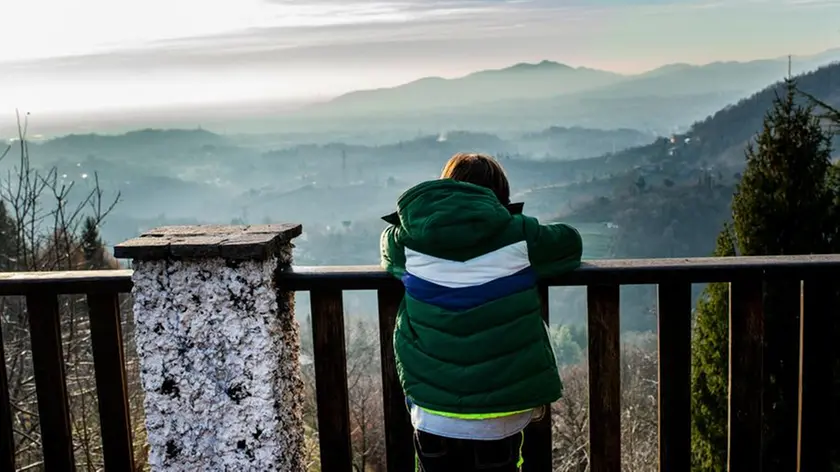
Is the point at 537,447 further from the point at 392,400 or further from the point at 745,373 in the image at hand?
the point at 745,373

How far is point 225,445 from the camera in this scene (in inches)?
103

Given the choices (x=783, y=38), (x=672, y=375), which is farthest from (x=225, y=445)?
(x=783, y=38)

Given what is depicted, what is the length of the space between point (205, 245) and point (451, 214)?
0.85 meters

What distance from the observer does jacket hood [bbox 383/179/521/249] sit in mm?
2180

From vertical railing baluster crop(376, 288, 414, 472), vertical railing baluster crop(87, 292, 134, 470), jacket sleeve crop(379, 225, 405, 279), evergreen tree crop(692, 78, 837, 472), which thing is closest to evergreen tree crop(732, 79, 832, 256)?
evergreen tree crop(692, 78, 837, 472)

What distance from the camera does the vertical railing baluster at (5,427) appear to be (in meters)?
2.92

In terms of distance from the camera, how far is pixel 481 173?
2.34 metres

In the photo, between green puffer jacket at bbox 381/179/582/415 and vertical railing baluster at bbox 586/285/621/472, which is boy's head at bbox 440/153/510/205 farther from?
vertical railing baluster at bbox 586/285/621/472

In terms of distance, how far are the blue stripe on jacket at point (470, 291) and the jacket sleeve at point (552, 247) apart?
0.16 ft

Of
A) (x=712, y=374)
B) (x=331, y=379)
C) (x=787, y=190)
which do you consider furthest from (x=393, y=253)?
(x=712, y=374)

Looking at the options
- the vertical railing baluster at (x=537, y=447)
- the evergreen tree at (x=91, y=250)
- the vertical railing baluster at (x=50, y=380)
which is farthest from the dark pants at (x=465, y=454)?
the evergreen tree at (x=91, y=250)

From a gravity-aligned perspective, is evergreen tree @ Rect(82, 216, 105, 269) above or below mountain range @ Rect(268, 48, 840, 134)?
below

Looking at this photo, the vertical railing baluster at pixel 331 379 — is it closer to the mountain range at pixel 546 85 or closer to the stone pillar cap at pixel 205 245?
the stone pillar cap at pixel 205 245

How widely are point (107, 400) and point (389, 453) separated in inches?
40.8
